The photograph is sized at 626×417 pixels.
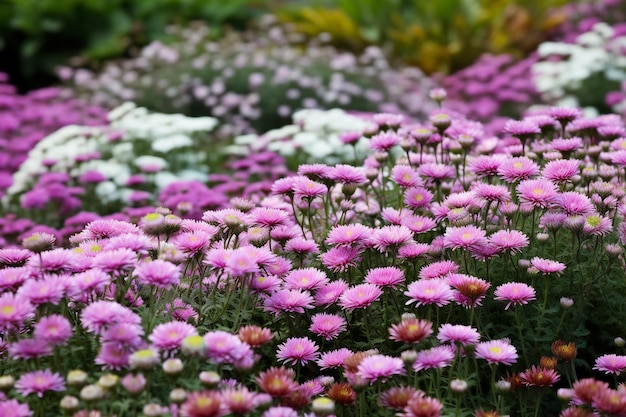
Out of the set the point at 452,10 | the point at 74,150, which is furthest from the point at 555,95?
the point at 74,150

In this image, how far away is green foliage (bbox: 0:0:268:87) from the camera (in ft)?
29.1

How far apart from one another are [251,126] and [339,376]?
4959 millimetres

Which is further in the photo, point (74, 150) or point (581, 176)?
point (74, 150)

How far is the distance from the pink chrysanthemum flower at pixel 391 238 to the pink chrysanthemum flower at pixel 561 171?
55 centimetres

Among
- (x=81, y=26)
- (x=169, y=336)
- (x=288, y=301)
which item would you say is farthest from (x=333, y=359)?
(x=81, y=26)

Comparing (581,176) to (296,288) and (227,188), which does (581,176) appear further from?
(227,188)

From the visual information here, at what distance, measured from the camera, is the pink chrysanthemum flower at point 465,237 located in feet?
7.09

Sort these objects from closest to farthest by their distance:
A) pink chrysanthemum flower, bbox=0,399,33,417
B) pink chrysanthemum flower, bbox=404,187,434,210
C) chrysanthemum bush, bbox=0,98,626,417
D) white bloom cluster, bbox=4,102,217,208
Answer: pink chrysanthemum flower, bbox=0,399,33,417 < chrysanthemum bush, bbox=0,98,626,417 < pink chrysanthemum flower, bbox=404,187,434,210 < white bloom cluster, bbox=4,102,217,208

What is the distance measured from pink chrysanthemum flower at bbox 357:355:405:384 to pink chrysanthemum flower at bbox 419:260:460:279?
39 centimetres

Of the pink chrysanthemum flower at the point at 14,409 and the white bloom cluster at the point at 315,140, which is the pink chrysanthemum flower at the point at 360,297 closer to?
the pink chrysanthemum flower at the point at 14,409

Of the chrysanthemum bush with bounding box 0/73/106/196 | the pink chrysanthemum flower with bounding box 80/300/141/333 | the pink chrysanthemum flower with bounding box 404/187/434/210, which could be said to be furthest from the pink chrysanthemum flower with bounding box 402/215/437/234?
the chrysanthemum bush with bounding box 0/73/106/196

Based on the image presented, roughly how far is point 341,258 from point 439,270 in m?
0.31

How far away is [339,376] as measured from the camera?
7.42 ft

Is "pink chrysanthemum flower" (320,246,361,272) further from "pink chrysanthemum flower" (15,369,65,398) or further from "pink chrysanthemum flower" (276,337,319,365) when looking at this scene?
"pink chrysanthemum flower" (15,369,65,398)
